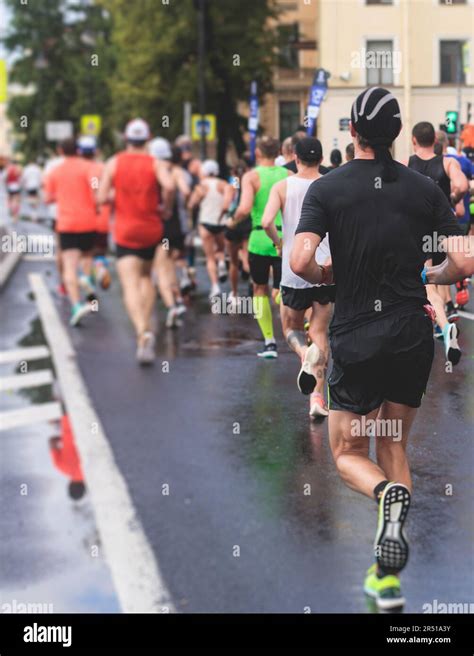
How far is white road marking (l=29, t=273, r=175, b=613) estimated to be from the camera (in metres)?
8.91

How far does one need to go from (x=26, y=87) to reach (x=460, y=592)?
293ft

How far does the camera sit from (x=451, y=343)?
3303mm

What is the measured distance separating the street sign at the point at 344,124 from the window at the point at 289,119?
0.86ft

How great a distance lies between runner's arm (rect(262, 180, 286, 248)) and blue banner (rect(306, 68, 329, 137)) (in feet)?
0.51

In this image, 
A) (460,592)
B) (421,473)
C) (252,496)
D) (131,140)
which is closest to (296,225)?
(421,473)

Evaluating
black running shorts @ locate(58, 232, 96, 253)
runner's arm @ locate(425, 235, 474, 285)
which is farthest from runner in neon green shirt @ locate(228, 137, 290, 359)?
black running shorts @ locate(58, 232, 96, 253)

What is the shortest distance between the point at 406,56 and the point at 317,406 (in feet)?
2.56

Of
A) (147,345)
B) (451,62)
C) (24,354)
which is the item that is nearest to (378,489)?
(451,62)

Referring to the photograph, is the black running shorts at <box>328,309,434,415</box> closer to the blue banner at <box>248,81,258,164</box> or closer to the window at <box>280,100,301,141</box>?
the window at <box>280,100,301,141</box>

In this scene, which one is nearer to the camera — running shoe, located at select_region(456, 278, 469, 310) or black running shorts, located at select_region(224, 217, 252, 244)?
running shoe, located at select_region(456, 278, 469, 310)

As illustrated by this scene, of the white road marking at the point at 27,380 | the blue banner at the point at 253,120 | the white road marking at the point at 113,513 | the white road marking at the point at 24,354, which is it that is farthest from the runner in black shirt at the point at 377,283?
the white road marking at the point at 24,354

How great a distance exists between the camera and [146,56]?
2016 inches

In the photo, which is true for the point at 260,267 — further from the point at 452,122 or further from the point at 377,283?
the point at 377,283
